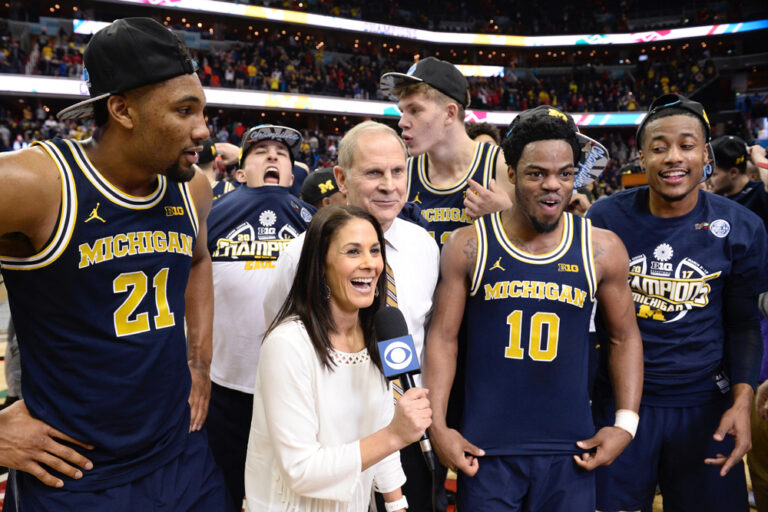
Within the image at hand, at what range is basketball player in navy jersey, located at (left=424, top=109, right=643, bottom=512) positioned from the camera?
2166 millimetres

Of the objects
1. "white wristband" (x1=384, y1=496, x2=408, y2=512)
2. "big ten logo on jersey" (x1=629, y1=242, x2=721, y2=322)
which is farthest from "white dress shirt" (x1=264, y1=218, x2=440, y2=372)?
"big ten logo on jersey" (x1=629, y1=242, x2=721, y2=322)

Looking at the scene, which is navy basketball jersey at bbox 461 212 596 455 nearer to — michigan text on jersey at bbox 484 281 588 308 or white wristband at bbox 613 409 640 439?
michigan text on jersey at bbox 484 281 588 308

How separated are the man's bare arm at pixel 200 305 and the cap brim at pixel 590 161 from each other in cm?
176

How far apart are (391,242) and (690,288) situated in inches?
54.7

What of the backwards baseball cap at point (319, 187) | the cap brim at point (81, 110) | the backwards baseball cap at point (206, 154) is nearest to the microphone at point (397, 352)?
the cap brim at point (81, 110)

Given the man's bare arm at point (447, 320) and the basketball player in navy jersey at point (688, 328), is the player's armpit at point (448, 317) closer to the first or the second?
the man's bare arm at point (447, 320)

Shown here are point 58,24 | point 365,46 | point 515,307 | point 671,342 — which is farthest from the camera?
point 365,46

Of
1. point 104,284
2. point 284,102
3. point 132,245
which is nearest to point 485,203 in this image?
point 132,245

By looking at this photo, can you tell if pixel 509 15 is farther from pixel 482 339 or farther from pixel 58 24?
pixel 482 339

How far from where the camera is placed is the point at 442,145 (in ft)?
10.2

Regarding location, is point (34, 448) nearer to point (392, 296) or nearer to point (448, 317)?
point (392, 296)

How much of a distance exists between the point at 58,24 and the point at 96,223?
2762 centimetres

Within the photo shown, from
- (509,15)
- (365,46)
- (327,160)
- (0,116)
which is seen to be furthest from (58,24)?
(509,15)

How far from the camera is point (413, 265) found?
7.79ft
